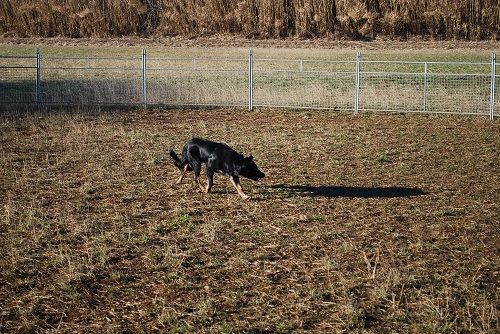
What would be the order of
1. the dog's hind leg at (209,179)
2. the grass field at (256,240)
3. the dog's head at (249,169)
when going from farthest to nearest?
the dog's hind leg at (209,179) < the dog's head at (249,169) < the grass field at (256,240)

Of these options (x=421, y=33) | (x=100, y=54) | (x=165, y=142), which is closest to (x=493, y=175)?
(x=165, y=142)

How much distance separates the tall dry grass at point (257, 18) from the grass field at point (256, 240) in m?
34.6

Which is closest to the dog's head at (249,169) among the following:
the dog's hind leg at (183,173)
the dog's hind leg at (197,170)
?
the dog's hind leg at (197,170)

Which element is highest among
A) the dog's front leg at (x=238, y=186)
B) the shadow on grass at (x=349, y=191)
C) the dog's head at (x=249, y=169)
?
the dog's head at (x=249, y=169)

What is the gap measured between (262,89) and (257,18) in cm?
2781

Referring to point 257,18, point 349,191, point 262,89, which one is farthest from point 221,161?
point 257,18

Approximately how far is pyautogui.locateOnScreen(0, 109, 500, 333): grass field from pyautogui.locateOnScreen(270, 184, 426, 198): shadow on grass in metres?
0.04

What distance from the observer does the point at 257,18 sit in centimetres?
5075

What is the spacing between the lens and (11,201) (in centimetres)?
941

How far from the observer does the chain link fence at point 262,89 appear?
67.9 feet

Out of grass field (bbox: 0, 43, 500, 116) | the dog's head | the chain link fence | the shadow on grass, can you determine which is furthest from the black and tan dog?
the chain link fence

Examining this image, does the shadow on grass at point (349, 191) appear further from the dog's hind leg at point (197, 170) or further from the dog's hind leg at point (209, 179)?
the dog's hind leg at point (197, 170)

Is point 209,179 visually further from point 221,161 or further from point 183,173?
point 183,173

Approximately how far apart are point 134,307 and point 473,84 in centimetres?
2047
